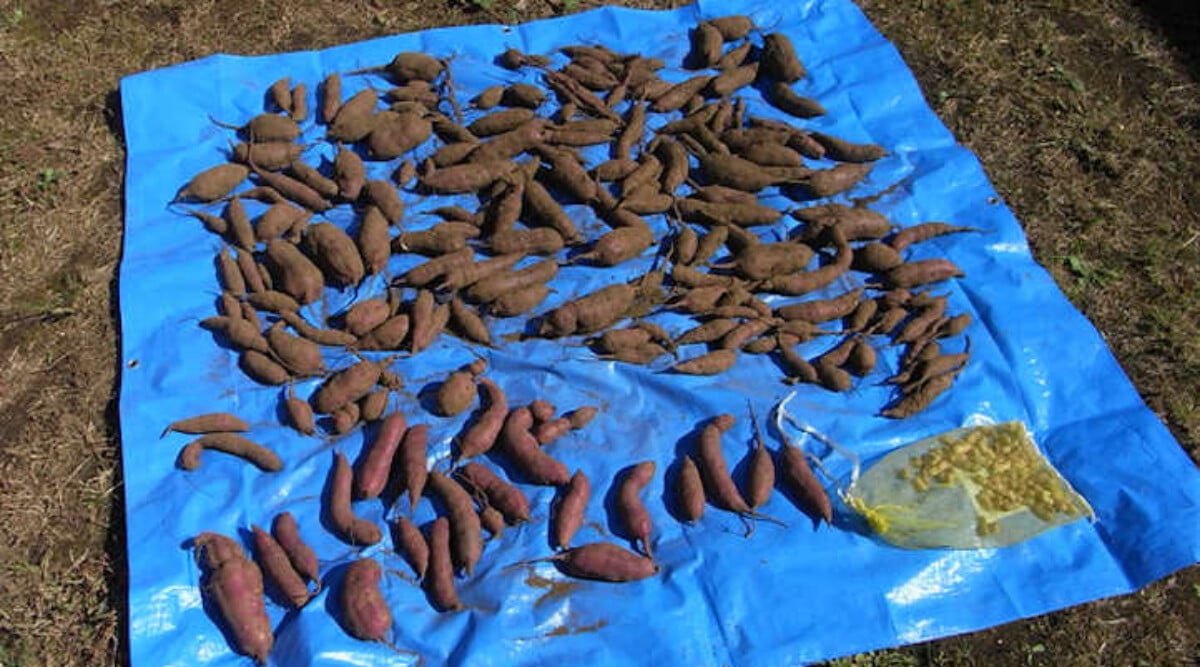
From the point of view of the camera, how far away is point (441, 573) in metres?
3.68

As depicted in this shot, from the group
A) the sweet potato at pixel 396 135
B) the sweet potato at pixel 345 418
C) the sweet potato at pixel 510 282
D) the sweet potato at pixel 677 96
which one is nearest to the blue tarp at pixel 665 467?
the sweet potato at pixel 345 418

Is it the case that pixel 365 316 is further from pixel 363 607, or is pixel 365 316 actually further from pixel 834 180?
pixel 834 180

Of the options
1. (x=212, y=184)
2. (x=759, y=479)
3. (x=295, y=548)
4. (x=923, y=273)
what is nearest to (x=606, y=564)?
(x=759, y=479)

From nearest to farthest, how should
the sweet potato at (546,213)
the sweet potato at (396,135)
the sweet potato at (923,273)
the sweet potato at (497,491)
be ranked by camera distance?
1. the sweet potato at (497,491)
2. the sweet potato at (923,273)
3. the sweet potato at (546,213)
4. the sweet potato at (396,135)

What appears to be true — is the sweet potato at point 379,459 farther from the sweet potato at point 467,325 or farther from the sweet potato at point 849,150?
the sweet potato at point 849,150

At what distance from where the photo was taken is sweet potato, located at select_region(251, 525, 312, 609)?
11.9 ft

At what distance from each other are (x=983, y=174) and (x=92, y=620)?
15.4 ft

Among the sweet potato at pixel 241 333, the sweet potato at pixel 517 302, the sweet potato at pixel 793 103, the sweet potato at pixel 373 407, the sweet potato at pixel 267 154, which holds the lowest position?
the sweet potato at pixel 373 407

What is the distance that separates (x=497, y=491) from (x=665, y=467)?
72 centimetres

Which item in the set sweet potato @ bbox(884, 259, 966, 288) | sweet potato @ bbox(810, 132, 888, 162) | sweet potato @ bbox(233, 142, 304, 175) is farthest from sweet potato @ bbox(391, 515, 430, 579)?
sweet potato @ bbox(810, 132, 888, 162)

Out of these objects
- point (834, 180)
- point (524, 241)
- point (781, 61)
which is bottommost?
point (524, 241)

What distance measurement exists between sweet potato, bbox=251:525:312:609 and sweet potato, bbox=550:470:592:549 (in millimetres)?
958

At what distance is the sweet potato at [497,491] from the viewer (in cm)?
387

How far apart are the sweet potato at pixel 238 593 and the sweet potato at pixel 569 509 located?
3.63 ft
